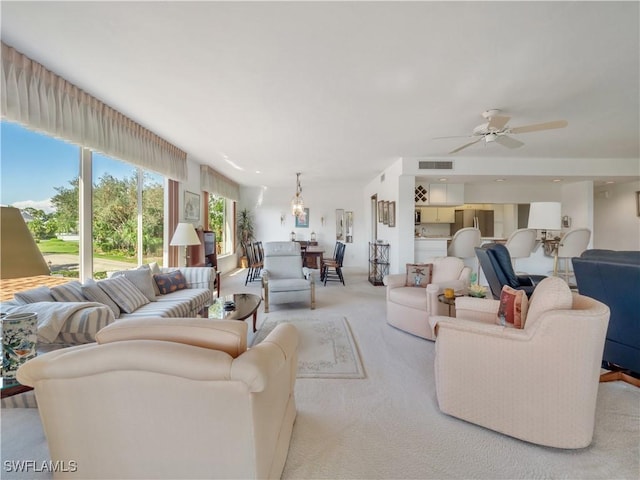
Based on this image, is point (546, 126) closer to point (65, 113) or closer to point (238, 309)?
point (238, 309)

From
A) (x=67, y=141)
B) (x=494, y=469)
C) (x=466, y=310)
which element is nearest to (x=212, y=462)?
(x=494, y=469)

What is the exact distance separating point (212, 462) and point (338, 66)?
104 inches

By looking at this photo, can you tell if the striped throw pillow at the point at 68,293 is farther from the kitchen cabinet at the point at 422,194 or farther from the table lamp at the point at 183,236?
the kitchen cabinet at the point at 422,194

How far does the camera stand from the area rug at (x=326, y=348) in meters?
2.43

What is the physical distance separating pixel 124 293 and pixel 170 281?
2.61 ft

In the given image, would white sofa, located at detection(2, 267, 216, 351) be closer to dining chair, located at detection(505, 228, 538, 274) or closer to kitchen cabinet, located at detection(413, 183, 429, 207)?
dining chair, located at detection(505, 228, 538, 274)

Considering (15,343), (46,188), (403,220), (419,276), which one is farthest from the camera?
(403,220)

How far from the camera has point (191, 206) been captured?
17.9 feet

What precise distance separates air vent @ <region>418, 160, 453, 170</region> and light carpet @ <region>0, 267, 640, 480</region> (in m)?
3.78

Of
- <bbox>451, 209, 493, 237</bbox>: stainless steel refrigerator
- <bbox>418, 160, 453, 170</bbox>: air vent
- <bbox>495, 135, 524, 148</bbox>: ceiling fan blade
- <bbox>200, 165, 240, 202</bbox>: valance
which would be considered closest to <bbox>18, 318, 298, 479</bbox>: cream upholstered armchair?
<bbox>495, 135, 524, 148</bbox>: ceiling fan blade

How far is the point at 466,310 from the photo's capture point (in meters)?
2.35

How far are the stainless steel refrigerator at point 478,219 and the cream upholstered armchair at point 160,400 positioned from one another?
24.7 feet

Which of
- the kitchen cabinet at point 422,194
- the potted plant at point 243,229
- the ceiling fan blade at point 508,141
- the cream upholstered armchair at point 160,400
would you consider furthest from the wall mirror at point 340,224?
the cream upholstered armchair at point 160,400

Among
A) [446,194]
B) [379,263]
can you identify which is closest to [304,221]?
[379,263]
